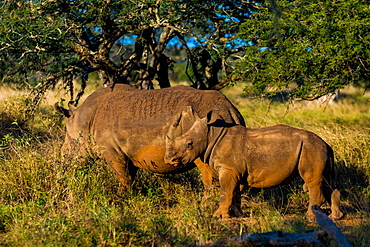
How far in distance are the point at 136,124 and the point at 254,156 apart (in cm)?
189

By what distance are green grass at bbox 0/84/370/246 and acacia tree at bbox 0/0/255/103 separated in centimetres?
402

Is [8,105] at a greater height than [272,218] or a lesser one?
lesser

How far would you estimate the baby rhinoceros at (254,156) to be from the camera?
265 inches

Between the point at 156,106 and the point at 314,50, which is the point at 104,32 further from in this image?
the point at 156,106

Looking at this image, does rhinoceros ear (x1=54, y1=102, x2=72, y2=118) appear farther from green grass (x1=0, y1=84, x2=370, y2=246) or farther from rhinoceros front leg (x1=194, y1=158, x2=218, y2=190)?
rhinoceros front leg (x1=194, y1=158, x2=218, y2=190)

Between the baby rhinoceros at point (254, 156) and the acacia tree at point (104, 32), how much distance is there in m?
5.04

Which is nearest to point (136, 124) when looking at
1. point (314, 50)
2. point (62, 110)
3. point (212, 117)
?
point (212, 117)

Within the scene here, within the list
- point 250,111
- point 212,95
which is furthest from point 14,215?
point 250,111

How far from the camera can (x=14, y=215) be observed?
6844 mm

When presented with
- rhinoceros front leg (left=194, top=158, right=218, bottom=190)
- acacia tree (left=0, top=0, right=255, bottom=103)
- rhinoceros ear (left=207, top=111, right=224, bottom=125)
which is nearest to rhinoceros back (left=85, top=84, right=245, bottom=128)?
rhinoceros ear (left=207, top=111, right=224, bottom=125)

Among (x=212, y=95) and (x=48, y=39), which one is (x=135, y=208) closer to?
(x=212, y=95)

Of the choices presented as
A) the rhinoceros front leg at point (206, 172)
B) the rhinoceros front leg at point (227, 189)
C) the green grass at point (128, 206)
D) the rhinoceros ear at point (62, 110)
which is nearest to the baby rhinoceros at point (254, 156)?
the rhinoceros front leg at point (227, 189)

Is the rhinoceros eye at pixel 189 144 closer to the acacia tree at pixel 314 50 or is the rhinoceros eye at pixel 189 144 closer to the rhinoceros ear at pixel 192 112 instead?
the rhinoceros ear at pixel 192 112

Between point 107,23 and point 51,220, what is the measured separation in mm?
8037
